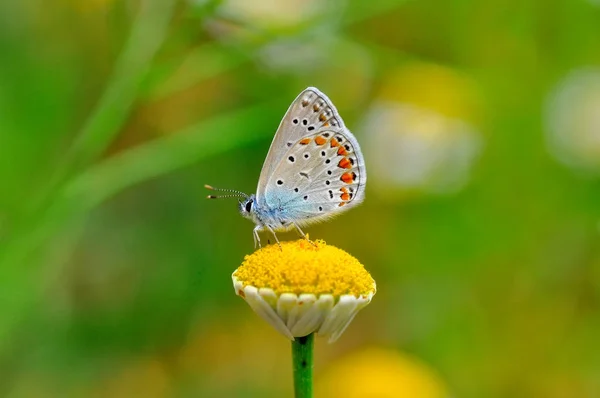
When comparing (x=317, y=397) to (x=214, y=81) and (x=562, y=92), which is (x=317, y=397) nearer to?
(x=214, y=81)

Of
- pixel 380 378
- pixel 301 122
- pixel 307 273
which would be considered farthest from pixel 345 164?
pixel 380 378

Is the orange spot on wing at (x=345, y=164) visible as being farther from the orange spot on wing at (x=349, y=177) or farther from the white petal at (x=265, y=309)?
the white petal at (x=265, y=309)

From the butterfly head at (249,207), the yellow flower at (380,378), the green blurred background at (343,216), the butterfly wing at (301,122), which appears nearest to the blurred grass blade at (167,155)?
the green blurred background at (343,216)

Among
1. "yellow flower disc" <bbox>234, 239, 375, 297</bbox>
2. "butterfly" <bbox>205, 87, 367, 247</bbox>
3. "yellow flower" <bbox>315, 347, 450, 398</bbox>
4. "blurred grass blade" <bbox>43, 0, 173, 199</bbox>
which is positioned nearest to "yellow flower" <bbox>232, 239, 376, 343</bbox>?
"yellow flower disc" <bbox>234, 239, 375, 297</bbox>

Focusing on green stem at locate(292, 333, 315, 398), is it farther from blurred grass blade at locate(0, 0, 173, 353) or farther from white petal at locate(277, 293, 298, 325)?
blurred grass blade at locate(0, 0, 173, 353)

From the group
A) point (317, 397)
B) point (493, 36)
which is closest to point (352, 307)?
point (317, 397)

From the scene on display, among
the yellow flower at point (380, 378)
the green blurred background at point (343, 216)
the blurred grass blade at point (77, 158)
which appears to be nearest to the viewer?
the blurred grass blade at point (77, 158)

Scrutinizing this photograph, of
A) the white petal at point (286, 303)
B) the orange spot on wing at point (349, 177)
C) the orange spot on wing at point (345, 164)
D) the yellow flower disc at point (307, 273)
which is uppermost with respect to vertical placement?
the orange spot on wing at point (345, 164)
